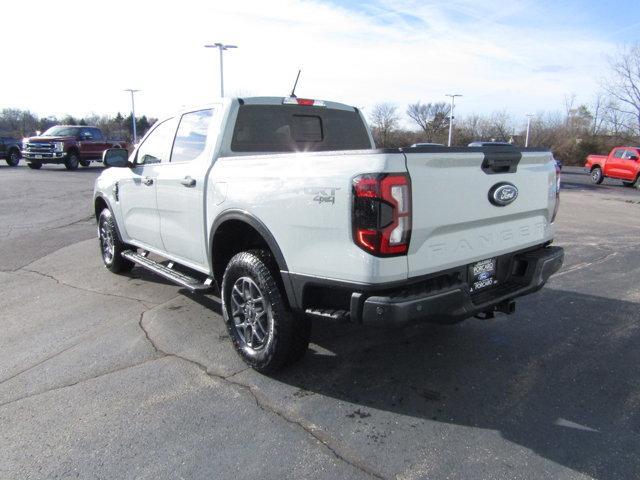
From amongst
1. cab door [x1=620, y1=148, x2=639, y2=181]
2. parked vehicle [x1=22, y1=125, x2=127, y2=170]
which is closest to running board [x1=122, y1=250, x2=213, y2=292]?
parked vehicle [x1=22, y1=125, x2=127, y2=170]

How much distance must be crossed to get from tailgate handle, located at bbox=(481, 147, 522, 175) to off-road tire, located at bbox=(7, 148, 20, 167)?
96.1 feet

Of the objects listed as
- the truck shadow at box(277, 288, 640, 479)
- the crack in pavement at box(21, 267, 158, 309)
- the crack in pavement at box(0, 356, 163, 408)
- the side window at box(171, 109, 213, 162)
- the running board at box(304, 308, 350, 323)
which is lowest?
the crack in pavement at box(0, 356, 163, 408)

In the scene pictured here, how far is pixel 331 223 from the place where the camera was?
9.30 feet

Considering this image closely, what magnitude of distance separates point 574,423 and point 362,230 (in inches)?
67.5

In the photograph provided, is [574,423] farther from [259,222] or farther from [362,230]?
[259,222]

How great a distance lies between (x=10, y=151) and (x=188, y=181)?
27334 millimetres

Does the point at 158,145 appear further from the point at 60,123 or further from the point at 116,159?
the point at 60,123

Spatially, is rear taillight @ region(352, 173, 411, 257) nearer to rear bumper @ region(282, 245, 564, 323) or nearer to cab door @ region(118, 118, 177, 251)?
rear bumper @ region(282, 245, 564, 323)

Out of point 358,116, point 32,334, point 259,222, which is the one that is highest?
point 358,116

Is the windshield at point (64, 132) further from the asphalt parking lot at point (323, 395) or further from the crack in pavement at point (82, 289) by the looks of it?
the asphalt parking lot at point (323, 395)

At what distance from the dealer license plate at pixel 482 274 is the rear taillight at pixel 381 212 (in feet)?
2.32

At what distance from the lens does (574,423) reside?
292 centimetres

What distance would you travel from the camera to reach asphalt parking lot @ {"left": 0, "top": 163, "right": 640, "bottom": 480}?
103 inches

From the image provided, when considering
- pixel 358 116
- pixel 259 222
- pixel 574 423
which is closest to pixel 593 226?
pixel 358 116
